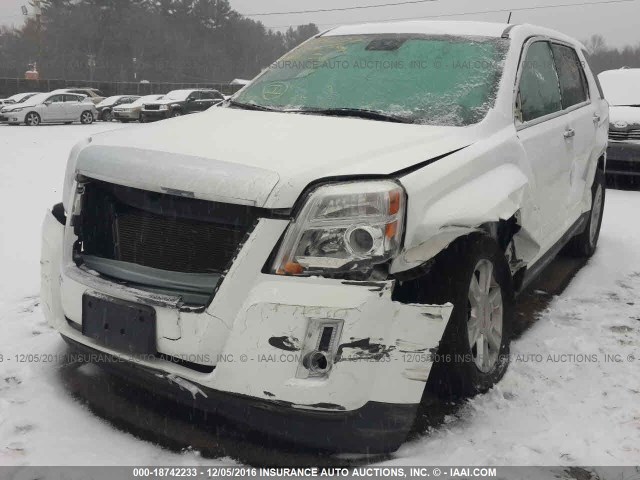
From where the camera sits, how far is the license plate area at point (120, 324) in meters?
2.31

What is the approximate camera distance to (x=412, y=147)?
2543 millimetres

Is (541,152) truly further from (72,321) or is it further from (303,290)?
(72,321)

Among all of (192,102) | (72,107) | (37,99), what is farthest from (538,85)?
(192,102)

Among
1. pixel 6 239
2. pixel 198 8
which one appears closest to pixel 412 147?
pixel 6 239

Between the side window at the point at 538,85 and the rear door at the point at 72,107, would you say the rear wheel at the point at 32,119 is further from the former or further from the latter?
the side window at the point at 538,85

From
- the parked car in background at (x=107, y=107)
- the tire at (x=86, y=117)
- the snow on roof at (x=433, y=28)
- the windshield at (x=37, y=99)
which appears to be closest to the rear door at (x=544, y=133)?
the snow on roof at (x=433, y=28)

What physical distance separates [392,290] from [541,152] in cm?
163

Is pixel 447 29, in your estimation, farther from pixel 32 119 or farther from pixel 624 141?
pixel 32 119

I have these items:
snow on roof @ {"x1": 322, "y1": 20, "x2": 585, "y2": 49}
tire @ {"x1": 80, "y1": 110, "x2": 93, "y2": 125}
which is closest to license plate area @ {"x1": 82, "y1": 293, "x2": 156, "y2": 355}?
snow on roof @ {"x1": 322, "y1": 20, "x2": 585, "y2": 49}

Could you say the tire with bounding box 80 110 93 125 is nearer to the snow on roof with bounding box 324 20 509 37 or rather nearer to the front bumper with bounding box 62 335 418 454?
the snow on roof with bounding box 324 20 509 37

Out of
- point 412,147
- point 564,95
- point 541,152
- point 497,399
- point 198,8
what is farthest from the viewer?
point 198,8

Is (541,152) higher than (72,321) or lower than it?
higher

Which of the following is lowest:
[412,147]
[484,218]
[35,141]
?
[35,141]

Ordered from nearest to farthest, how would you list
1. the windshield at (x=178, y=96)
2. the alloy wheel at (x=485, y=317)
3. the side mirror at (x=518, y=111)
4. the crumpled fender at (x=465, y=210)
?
1. the crumpled fender at (x=465, y=210)
2. the alloy wheel at (x=485, y=317)
3. the side mirror at (x=518, y=111)
4. the windshield at (x=178, y=96)
